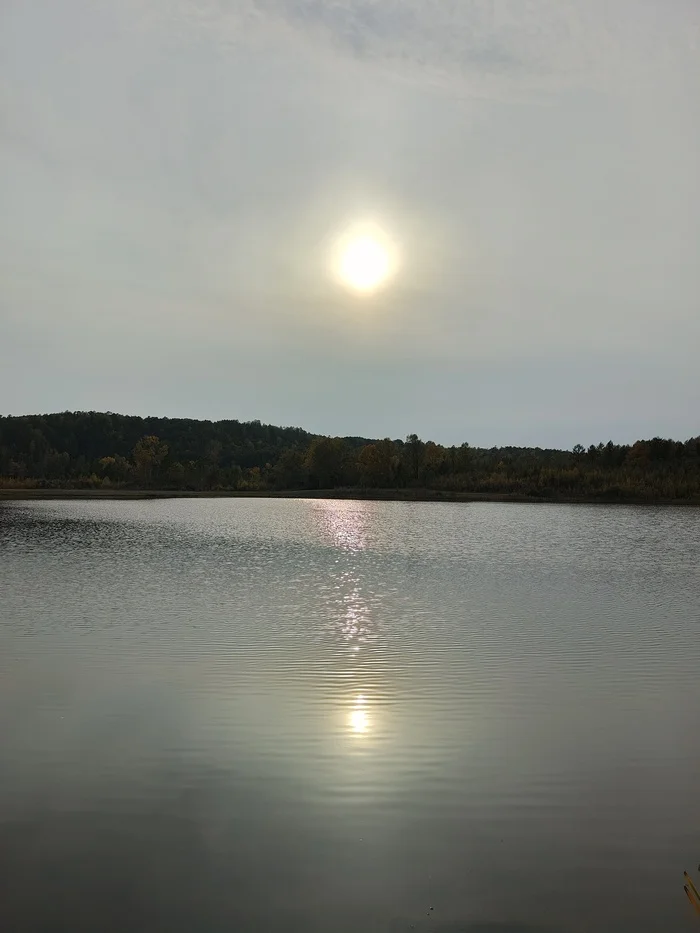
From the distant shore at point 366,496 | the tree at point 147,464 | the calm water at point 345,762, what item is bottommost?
the calm water at point 345,762

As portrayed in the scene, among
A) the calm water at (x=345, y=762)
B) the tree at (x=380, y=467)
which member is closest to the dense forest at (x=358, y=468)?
the tree at (x=380, y=467)

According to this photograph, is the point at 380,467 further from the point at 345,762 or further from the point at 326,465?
the point at 345,762

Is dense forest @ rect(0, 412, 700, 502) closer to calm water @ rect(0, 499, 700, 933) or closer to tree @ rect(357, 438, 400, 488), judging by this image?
tree @ rect(357, 438, 400, 488)

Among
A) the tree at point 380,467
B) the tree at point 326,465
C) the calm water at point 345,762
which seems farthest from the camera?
the tree at point 326,465

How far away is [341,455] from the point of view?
300 ft

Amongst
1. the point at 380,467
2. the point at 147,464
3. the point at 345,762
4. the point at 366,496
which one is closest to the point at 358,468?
the point at 380,467

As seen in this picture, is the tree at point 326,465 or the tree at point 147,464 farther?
the tree at point 147,464

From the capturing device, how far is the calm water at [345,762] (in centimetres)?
430

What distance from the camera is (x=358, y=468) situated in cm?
8888

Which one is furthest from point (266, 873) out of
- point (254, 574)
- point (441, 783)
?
point (254, 574)

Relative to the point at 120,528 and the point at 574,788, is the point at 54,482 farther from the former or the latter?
the point at 574,788

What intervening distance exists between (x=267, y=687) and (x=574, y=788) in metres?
3.97

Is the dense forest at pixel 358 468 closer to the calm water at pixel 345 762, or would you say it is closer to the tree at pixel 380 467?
the tree at pixel 380 467

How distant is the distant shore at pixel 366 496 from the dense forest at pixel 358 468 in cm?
93
